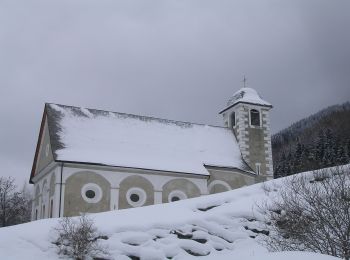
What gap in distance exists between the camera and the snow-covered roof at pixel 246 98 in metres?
40.8

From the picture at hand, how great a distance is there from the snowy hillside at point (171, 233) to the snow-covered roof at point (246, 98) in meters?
23.6

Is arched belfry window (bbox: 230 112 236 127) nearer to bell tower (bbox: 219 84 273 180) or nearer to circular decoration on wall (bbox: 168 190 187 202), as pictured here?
bell tower (bbox: 219 84 273 180)

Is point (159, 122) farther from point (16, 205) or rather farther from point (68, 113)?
point (16, 205)

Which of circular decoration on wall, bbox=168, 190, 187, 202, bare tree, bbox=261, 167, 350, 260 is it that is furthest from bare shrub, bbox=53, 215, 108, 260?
circular decoration on wall, bbox=168, 190, 187, 202

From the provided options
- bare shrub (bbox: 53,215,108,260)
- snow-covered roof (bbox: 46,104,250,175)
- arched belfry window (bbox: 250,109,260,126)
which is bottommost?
bare shrub (bbox: 53,215,108,260)

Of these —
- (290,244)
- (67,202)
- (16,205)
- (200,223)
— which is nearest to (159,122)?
(67,202)

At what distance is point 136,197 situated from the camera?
30.9 metres

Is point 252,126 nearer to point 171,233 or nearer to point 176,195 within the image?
point 176,195

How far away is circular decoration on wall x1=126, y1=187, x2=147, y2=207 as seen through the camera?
30.6 metres

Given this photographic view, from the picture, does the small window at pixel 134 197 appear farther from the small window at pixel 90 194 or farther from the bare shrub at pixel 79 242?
the bare shrub at pixel 79 242

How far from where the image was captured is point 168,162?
32969 millimetres

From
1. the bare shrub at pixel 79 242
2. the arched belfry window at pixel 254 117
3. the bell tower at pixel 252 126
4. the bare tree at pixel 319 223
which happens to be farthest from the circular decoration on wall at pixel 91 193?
the bare tree at pixel 319 223

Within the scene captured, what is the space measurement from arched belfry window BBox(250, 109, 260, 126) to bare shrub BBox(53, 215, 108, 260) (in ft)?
95.3

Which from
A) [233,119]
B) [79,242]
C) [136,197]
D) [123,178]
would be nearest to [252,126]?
[233,119]
